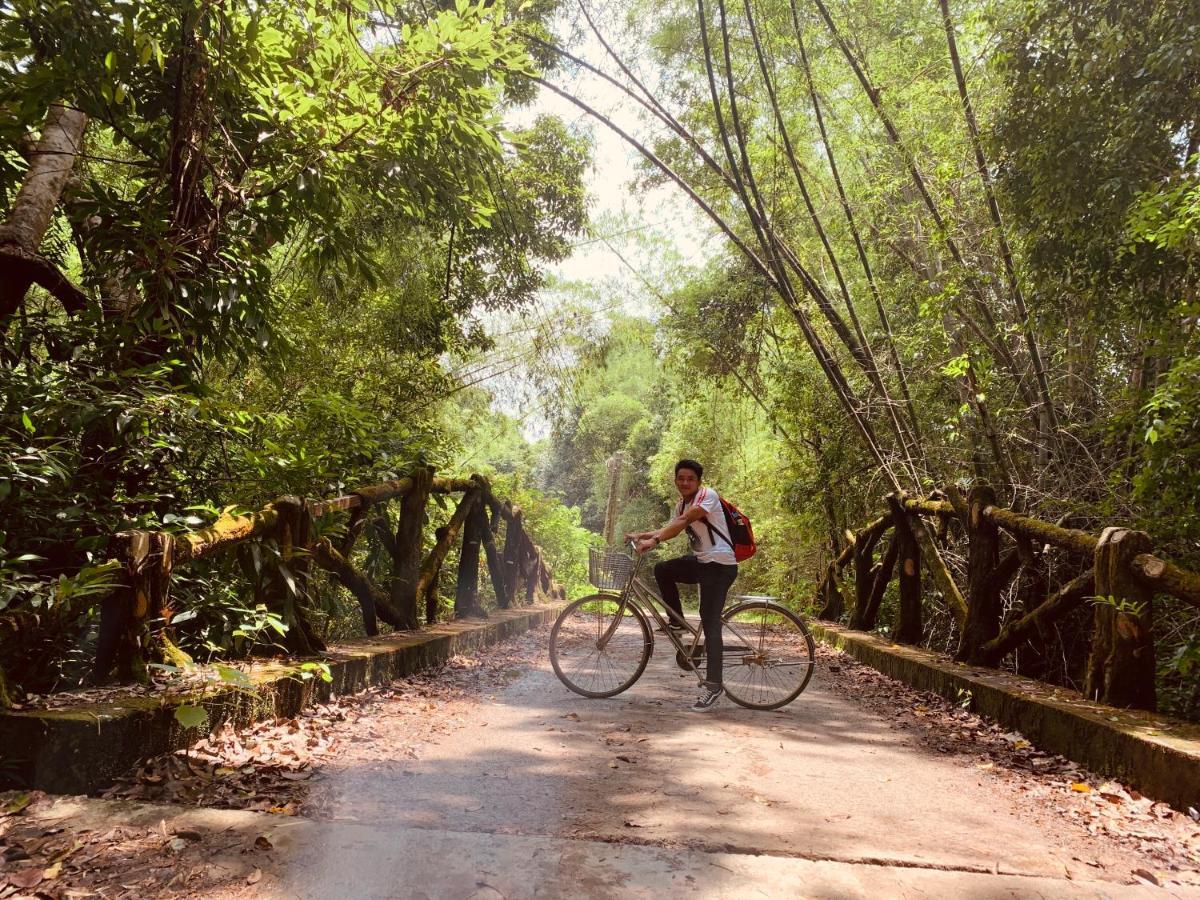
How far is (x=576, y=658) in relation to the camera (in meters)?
5.46

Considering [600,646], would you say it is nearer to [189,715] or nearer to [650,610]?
[650,610]

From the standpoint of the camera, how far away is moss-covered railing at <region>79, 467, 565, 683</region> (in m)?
3.11

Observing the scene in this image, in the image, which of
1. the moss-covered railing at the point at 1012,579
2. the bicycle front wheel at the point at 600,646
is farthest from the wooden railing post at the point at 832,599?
the bicycle front wheel at the point at 600,646

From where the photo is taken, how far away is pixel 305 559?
4371 millimetres

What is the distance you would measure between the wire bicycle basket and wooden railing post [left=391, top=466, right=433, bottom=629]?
1.30m

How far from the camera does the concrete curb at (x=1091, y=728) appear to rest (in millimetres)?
3066

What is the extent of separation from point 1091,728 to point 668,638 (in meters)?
2.47

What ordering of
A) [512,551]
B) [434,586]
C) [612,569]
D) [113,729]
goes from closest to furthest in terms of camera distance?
[113,729]
[612,569]
[434,586]
[512,551]

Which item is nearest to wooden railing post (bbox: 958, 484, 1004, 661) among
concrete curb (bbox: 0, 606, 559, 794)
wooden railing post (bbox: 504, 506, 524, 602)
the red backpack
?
the red backpack

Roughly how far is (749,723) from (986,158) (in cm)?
402

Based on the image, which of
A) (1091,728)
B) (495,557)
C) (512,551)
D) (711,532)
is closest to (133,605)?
(711,532)

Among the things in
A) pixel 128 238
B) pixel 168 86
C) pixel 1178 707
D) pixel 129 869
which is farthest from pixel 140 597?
pixel 1178 707

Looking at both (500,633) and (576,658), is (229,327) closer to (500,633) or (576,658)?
(576,658)

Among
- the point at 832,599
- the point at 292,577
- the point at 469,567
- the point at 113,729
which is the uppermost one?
the point at 469,567
